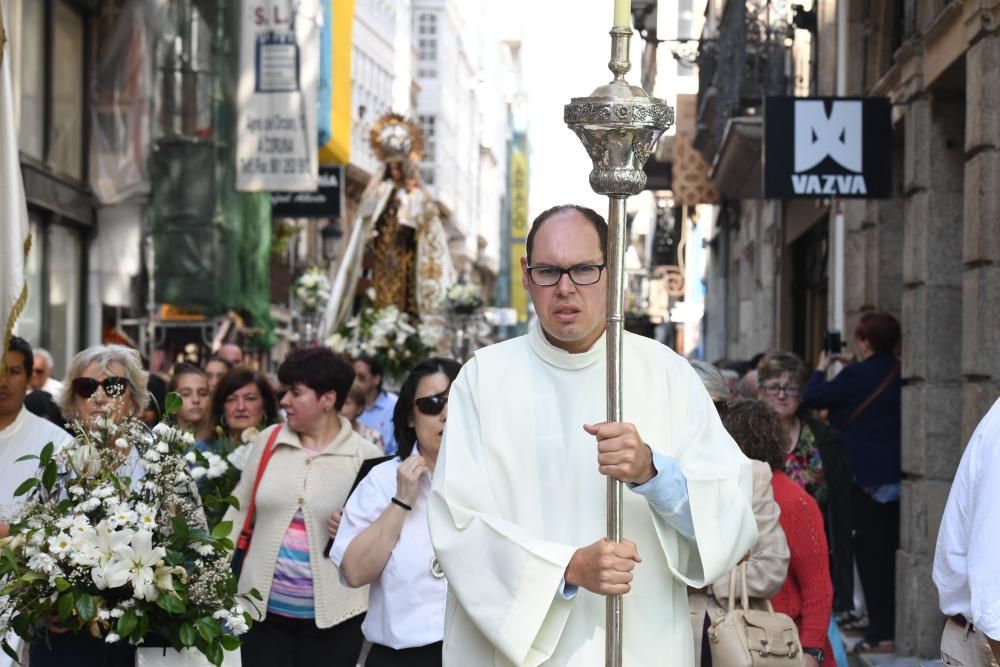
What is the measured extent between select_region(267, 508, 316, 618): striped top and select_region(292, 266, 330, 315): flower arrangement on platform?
37.7 ft

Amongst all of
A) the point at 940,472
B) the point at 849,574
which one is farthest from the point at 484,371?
the point at 940,472

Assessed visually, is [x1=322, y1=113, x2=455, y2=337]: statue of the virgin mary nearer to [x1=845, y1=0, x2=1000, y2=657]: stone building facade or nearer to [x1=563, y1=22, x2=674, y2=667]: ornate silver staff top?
[x1=845, y1=0, x2=1000, y2=657]: stone building facade

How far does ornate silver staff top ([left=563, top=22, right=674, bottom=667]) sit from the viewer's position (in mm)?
3869

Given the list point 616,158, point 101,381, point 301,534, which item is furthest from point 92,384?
point 616,158

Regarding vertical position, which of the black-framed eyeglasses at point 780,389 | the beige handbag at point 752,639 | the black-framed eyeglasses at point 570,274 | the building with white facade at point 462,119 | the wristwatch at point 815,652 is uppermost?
the building with white facade at point 462,119

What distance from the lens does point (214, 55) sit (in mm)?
20547

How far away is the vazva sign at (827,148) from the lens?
11.8m

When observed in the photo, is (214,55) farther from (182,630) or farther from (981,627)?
(981,627)

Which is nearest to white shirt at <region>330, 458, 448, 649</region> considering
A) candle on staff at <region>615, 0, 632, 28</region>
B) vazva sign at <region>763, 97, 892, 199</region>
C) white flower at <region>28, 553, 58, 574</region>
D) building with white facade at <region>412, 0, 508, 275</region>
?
white flower at <region>28, 553, 58, 574</region>

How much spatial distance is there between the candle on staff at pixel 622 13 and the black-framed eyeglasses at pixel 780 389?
4880 mm

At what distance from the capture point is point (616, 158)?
397cm

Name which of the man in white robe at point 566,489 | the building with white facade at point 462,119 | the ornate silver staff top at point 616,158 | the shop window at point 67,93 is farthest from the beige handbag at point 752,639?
the building with white facade at point 462,119

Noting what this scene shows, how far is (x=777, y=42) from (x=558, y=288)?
1417 cm

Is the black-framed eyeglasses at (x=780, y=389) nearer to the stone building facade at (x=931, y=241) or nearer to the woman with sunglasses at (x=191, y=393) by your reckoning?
the stone building facade at (x=931, y=241)
